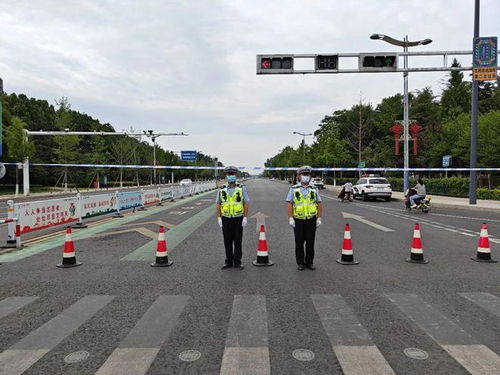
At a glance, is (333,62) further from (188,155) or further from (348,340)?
(188,155)

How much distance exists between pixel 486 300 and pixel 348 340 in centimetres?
260

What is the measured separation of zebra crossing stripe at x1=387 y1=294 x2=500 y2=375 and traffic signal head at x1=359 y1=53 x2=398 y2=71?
13837 millimetres

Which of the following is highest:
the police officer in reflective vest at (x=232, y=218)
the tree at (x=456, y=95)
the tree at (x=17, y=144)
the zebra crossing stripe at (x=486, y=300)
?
the tree at (x=456, y=95)

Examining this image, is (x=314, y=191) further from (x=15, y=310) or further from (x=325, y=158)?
(x=325, y=158)

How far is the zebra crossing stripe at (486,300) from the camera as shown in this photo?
4.95 meters

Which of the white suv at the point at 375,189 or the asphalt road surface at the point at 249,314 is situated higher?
the white suv at the point at 375,189

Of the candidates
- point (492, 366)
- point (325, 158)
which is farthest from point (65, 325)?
point (325, 158)

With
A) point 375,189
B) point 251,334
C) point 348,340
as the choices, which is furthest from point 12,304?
point 375,189

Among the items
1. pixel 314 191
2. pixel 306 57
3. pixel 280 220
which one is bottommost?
pixel 280 220

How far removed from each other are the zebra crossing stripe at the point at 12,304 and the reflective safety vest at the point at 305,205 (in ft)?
14.8

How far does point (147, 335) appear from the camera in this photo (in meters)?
4.16

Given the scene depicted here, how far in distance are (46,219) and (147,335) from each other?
9.20 m

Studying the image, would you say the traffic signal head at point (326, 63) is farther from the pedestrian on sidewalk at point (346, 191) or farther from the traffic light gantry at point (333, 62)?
the pedestrian on sidewalk at point (346, 191)

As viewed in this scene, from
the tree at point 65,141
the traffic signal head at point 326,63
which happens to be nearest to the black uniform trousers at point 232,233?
the traffic signal head at point 326,63
